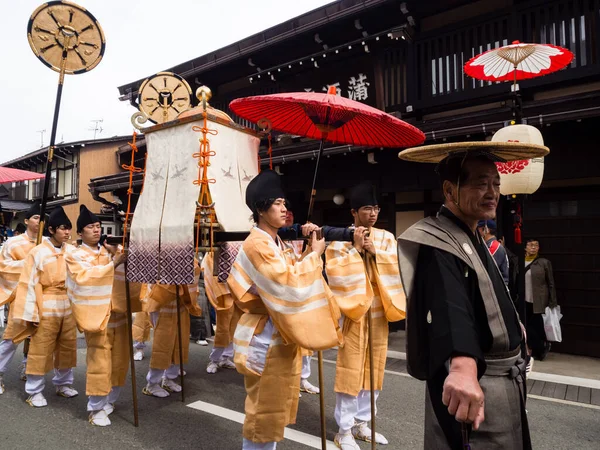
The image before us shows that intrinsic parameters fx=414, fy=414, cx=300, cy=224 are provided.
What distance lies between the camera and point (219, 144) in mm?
4363

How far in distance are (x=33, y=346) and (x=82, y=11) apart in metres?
4.23

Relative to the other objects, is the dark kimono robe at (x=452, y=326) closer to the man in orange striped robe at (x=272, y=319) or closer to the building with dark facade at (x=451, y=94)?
the man in orange striped robe at (x=272, y=319)

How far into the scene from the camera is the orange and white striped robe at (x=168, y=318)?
Result: 5402mm

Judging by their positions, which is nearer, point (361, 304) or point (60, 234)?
point (361, 304)

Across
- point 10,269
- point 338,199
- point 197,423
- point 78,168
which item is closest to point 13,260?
point 10,269

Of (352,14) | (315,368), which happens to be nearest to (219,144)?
(315,368)

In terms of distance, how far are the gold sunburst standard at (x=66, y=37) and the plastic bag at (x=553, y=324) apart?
8102 millimetres

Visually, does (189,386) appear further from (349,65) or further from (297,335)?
(349,65)

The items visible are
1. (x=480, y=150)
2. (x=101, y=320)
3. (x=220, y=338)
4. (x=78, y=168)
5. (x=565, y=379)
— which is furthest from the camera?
(x=78, y=168)

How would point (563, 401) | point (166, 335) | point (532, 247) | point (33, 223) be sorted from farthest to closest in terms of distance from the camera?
point (532, 247), point (33, 223), point (166, 335), point (563, 401)

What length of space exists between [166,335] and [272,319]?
295 cm

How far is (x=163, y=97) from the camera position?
5.59 metres

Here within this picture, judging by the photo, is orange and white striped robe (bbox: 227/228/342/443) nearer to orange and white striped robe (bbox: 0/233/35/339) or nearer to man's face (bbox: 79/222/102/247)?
man's face (bbox: 79/222/102/247)

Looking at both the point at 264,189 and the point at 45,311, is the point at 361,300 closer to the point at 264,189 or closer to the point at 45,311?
the point at 264,189
